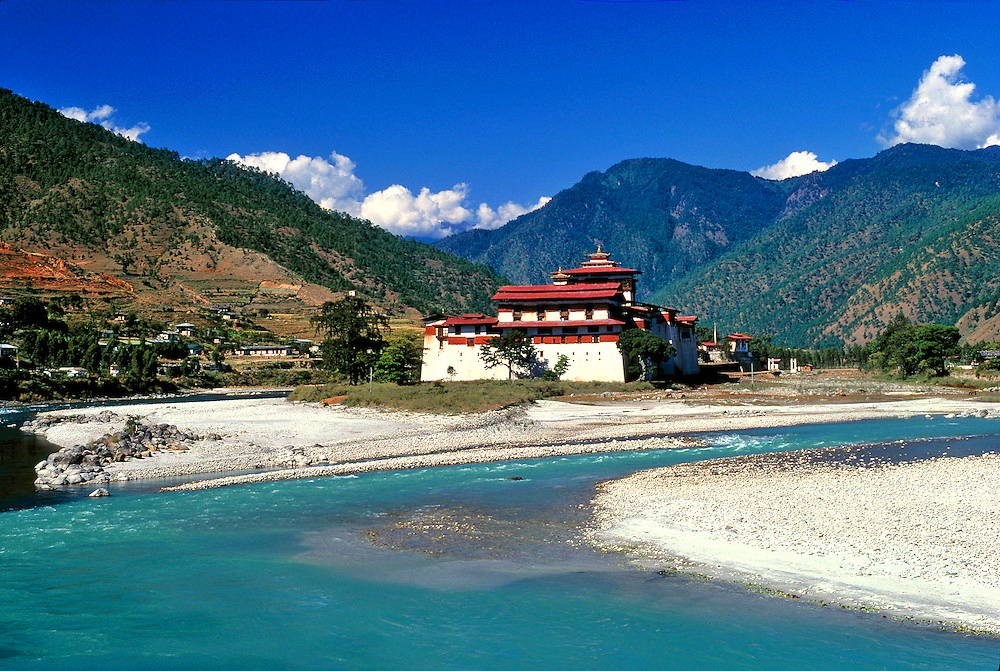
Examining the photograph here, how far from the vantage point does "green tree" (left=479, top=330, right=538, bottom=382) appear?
69562 mm

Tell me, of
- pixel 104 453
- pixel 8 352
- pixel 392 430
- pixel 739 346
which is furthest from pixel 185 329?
pixel 104 453

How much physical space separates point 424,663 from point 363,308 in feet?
222

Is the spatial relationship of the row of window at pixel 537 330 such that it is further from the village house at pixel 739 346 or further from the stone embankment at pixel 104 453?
the village house at pixel 739 346

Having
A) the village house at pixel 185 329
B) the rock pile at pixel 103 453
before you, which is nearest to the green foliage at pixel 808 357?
the village house at pixel 185 329

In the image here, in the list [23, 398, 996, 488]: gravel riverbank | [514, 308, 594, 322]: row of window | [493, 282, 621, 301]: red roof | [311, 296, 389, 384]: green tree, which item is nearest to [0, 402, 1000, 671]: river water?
[23, 398, 996, 488]: gravel riverbank

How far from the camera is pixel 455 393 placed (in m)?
58.3

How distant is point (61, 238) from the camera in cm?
15725

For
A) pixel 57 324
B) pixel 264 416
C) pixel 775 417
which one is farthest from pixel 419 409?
pixel 57 324

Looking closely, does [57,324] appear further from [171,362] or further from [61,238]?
[61,238]

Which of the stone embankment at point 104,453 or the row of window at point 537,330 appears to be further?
the row of window at point 537,330

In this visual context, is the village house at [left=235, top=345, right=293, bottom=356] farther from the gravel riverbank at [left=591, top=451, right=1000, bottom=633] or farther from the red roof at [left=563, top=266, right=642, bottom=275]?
the gravel riverbank at [left=591, top=451, right=1000, bottom=633]

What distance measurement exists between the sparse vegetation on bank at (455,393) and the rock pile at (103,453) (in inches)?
649

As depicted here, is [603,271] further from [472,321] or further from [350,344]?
[350,344]

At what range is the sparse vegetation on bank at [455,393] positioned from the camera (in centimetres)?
5419
